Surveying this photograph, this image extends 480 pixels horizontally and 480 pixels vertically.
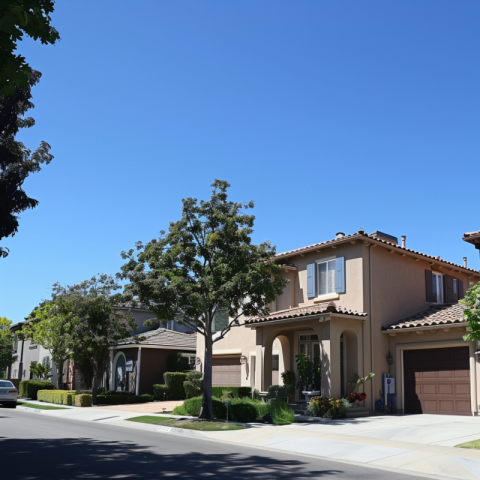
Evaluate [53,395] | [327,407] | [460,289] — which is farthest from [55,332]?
[460,289]

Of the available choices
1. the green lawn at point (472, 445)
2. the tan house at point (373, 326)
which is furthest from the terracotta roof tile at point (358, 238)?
the green lawn at point (472, 445)

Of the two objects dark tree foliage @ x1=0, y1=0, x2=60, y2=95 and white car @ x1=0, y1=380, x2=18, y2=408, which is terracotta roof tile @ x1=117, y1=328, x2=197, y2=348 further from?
dark tree foliage @ x1=0, y1=0, x2=60, y2=95

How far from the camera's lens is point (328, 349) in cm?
2069

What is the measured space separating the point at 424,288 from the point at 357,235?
17.5ft

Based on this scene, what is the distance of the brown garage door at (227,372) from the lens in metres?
27.8

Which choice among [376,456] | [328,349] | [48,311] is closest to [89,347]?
[48,311]

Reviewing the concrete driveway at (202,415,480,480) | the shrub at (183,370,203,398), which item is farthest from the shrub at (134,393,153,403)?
the concrete driveway at (202,415,480,480)

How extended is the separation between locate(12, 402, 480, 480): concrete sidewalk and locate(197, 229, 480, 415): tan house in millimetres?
1786

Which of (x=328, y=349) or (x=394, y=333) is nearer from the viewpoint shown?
(x=328, y=349)

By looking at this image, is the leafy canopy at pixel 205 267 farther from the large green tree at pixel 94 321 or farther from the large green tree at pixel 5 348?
the large green tree at pixel 5 348

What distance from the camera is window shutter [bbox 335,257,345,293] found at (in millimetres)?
23125

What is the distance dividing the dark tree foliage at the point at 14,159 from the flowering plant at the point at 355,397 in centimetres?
1299

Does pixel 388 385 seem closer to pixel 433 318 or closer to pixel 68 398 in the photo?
pixel 433 318

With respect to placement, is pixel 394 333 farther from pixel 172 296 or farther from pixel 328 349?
pixel 172 296
